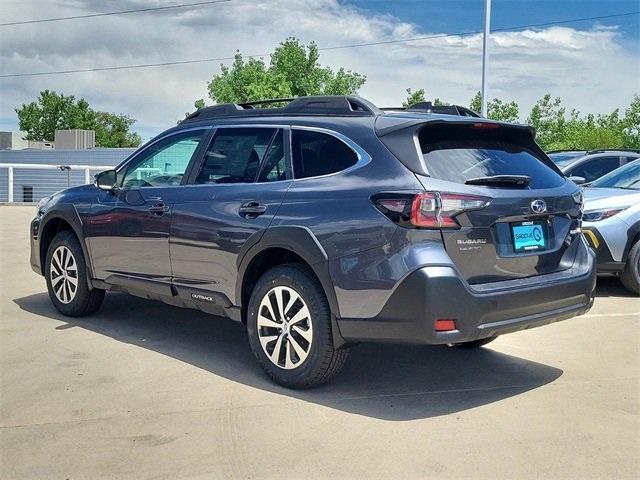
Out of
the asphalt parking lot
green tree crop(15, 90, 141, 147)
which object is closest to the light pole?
the asphalt parking lot

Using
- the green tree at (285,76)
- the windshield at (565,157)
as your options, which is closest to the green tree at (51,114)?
the green tree at (285,76)

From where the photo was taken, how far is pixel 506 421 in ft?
13.9

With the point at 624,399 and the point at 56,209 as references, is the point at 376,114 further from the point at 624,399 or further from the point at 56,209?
the point at 56,209

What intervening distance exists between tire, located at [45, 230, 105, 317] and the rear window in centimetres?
360

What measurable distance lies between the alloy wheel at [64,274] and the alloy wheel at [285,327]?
8.39 ft

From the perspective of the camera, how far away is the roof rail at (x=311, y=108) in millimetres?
4863

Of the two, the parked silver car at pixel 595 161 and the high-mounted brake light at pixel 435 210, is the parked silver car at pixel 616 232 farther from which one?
the high-mounted brake light at pixel 435 210

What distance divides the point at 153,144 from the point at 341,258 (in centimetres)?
258

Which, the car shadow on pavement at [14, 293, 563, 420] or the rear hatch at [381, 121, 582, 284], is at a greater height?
the rear hatch at [381, 121, 582, 284]

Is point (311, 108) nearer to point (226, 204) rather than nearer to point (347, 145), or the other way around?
point (347, 145)

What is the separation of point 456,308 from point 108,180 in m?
3.54

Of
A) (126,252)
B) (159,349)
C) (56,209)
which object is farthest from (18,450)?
(56,209)

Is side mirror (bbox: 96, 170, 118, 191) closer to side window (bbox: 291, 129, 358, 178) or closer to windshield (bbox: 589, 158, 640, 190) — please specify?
side window (bbox: 291, 129, 358, 178)

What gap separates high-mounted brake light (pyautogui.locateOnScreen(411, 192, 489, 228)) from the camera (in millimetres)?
4105
